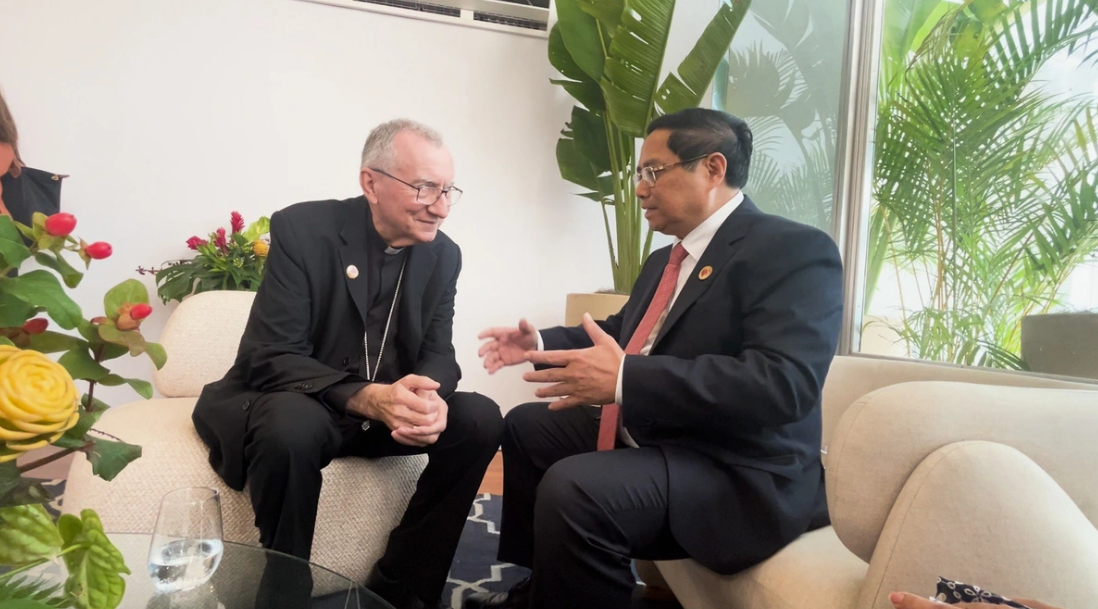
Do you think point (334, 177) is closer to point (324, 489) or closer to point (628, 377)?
point (324, 489)

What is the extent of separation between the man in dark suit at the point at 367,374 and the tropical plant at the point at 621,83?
47.3 inches

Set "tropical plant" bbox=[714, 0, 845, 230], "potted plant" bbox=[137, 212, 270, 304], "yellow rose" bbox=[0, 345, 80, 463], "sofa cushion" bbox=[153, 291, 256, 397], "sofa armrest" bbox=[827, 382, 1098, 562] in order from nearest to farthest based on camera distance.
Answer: "yellow rose" bbox=[0, 345, 80, 463]
"sofa armrest" bbox=[827, 382, 1098, 562]
"sofa cushion" bbox=[153, 291, 256, 397]
"tropical plant" bbox=[714, 0, 845, 230]
"potted plant" bbox=[137, 212, 270, 304]

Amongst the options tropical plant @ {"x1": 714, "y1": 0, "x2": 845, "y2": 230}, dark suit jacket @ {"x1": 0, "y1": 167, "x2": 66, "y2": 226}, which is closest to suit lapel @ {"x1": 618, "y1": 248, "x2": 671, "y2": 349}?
tropical plant @ {"x1": 714, "y1": 0, "x2": 845, "y2": 230}

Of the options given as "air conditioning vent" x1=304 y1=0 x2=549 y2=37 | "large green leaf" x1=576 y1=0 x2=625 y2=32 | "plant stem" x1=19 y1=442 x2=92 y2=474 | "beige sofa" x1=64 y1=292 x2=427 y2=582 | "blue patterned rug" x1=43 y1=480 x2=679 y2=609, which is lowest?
"blue patterned rug" x1=43 y1=480 x2=679 y2=609

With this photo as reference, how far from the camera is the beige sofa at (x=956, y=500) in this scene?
86cm

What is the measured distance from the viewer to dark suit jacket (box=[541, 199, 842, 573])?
118 cm

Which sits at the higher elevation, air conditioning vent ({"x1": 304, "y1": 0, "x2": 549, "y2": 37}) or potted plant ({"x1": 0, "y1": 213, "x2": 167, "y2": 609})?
air conditioning vent ({"x1": 304, "y1": 0, "x2": 549, "y2": 37})

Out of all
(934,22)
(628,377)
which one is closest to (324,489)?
(628,377)

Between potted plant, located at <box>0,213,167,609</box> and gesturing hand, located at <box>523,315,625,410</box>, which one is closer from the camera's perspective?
potted plant, located at <box>0,213,167,609</box>

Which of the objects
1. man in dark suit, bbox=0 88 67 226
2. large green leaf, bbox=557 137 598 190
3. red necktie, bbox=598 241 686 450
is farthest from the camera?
large green leaf, bbox=557 137 598 190

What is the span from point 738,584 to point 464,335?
91.0 inches

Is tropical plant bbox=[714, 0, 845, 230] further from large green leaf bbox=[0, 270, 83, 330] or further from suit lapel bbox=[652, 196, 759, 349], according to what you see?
large green leaf bbox=[0, 270, 83, 330]

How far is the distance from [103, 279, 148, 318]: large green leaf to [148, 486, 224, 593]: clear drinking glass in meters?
0.47

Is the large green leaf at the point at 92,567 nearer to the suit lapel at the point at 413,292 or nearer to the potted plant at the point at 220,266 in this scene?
the suit lapel at the point at 413,292
